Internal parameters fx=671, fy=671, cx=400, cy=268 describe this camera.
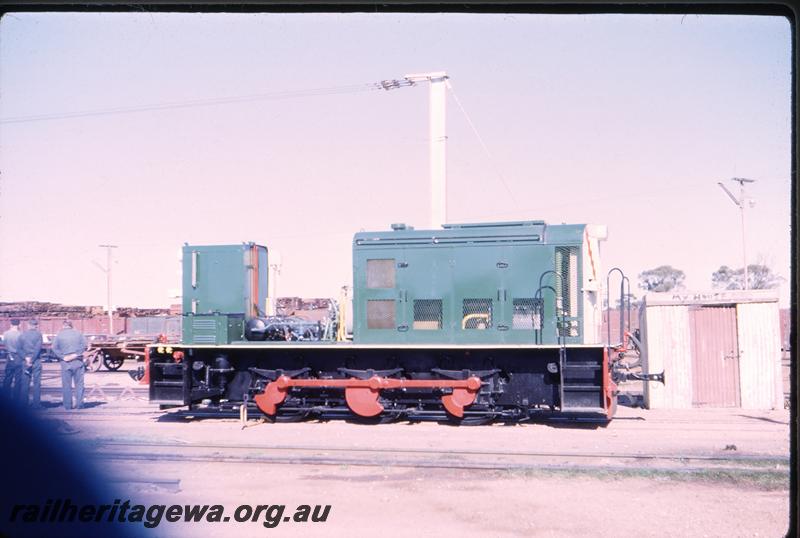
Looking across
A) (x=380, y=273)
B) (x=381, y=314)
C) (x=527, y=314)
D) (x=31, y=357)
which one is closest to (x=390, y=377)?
(x=381, y=314)

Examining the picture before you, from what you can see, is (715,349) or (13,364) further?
(715,349)

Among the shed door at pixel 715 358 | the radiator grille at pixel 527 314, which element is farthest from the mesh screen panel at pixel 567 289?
the shed door at pixel 715 358

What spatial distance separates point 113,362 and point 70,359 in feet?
42.4

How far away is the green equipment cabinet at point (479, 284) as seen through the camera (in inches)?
461

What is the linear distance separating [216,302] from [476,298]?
5087mm

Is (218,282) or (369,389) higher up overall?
(218,282)

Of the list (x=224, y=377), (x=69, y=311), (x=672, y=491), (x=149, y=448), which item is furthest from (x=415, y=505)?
(x=69, y=311)

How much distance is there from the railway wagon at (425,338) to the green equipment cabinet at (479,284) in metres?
0.02

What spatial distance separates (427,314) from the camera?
39.7 ft

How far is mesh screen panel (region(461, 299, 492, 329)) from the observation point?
1185 cm

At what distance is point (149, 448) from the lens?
9.58 metres

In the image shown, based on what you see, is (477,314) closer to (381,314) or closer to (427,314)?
(427,314)

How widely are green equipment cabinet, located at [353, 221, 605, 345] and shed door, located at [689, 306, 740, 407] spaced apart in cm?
342

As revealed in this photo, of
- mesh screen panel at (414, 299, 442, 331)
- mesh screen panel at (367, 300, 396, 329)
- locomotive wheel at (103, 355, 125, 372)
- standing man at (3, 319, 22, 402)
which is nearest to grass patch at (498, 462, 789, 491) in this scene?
mesh screen panel at (414, 299, 442, 331)
